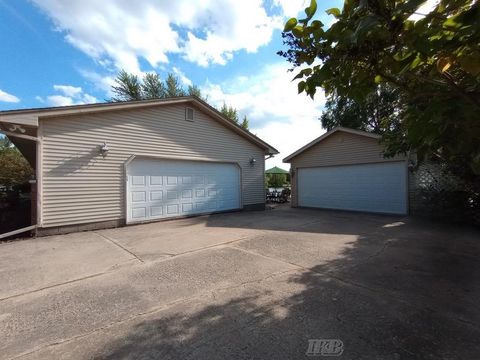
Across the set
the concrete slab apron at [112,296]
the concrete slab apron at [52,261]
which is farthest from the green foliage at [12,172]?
the concrete slab apron at [112,296]

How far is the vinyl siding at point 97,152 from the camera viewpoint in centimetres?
760

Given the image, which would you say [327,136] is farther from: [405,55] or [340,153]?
[405,55]

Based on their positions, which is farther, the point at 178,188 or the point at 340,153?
the point at 340,153

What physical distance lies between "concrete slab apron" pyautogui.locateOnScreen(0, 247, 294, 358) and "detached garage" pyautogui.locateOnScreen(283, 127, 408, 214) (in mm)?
8045

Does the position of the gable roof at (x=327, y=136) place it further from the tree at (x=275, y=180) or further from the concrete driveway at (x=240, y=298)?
the tree at (x=275, y=180)

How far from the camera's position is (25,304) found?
3.39 m

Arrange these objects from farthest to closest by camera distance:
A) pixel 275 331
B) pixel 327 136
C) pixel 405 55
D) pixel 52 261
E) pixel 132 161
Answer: pixel 327 136
pixel 132 161
pixel 52 261
pixel 275 331
pixel 405 55

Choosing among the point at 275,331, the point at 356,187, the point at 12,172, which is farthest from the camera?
the point at 12,172

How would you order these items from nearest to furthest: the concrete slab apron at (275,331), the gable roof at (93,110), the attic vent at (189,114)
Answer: the concrete slab apron at (275,331)
the gable roof at (93,110)
the attic vent at (189,114)

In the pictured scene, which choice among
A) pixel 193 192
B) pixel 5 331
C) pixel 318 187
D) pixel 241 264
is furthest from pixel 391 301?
pixel 318 187

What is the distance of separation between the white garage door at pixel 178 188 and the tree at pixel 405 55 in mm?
8279

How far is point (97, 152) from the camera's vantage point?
834 cm

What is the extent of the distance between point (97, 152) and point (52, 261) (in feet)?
13.3

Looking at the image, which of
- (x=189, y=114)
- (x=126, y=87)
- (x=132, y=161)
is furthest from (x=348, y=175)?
(x=126, y=87)
